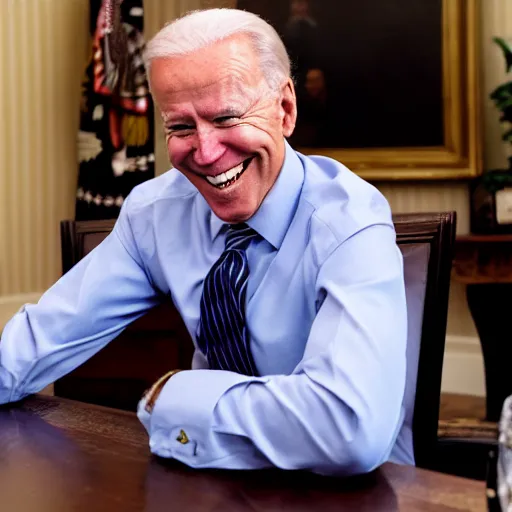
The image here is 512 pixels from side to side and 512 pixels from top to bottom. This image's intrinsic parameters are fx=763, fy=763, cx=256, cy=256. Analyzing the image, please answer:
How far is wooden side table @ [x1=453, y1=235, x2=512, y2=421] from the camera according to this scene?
3.23 metres

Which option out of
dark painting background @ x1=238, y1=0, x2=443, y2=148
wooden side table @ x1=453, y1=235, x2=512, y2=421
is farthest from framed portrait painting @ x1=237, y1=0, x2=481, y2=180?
wooden side table @ x1=453, y1=235, x2=512, y2=421

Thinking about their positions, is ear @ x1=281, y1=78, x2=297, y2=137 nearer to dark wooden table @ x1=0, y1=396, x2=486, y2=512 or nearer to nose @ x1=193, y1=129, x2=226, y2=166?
nose @ x1=193, y1=129, x2=226, y2=166

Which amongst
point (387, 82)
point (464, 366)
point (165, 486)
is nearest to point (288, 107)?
point (165, 486)

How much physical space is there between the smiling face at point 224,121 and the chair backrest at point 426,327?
293 millimetres

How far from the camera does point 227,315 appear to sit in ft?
3.89

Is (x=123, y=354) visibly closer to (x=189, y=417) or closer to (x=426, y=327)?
(x=426, y=327)

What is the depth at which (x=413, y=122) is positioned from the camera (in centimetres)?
382

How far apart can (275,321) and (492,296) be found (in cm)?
234

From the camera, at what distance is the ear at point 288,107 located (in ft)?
4.06

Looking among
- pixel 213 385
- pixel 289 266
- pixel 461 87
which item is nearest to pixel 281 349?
pixel 289 266

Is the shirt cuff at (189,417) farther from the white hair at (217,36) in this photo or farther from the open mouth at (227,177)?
the white hair at (217,36)

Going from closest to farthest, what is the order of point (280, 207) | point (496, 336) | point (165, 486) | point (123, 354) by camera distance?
1. point (165, 486)
2. point (280, 207)
3. point (123, 354)
4. point (496, 336)

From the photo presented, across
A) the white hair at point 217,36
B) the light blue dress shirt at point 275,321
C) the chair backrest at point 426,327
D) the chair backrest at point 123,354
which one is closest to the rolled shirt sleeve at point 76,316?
the light blue dress shirt at point 275,321

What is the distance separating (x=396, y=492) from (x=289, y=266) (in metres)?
0.46
